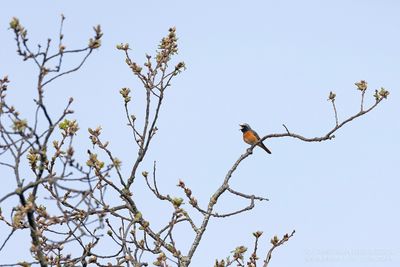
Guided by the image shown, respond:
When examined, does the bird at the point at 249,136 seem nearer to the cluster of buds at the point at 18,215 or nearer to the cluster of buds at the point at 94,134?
the cluster of buds at the point at 94,134

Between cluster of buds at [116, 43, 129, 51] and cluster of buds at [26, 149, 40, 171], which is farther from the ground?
cluster of buds at [116, 43, 129, 51]

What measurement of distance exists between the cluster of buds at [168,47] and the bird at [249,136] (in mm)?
6548

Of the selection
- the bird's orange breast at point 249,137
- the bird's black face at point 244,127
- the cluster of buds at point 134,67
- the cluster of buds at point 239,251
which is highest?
the bird's black face at point 244,127

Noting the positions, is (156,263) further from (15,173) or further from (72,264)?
(15,173)

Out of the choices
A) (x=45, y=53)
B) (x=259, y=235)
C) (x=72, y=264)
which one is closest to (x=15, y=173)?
(x=45, y=53)

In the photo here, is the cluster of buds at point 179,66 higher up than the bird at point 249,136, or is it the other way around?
the bird at point 249,136

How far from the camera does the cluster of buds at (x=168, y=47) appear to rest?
924 cm

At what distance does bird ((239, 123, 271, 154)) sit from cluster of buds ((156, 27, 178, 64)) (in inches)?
258

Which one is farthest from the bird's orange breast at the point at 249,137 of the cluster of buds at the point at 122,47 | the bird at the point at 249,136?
the cluster of buds at the point at 122,47

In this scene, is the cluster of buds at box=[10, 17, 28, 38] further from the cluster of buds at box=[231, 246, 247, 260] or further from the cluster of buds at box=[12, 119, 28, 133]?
the cluster of buds at box=[231, 246, 247, 260]

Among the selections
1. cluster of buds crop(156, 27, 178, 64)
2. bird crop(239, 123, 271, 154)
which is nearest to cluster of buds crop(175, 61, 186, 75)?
cluster of buds crop(156, 27, 178, 64)

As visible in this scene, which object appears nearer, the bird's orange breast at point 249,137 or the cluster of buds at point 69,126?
the cluster of buds at point 69,126

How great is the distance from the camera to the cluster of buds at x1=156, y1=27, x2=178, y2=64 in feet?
30.3

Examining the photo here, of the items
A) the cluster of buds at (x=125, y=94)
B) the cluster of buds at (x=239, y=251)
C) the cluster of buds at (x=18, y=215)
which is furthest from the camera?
the cluster of buds at (x=125, y=94)
